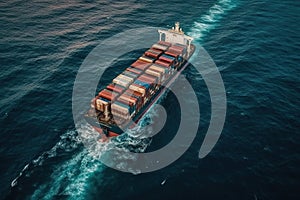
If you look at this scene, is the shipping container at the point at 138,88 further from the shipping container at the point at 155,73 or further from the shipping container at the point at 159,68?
the shipping container at the point at 159,68

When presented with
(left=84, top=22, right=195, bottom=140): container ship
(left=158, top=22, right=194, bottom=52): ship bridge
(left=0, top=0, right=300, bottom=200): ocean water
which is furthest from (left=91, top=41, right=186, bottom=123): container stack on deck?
(left=158, top=22, right=194, bottom=52): ship bridge

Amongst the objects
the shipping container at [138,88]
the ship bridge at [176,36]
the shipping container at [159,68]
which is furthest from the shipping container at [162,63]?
the ship bridge at [176,36]

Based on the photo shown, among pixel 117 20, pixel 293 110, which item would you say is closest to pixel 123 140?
pixel 293 110

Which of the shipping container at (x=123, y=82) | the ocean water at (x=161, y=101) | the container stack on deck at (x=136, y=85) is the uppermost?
the shipping container at (x=123, y=82)

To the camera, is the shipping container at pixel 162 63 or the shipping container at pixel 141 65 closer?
the shipping container at pixel 141 65

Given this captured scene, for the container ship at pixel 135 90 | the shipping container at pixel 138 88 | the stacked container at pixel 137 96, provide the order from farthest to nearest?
the shipping container at pixel 138 88, the stacked container at pixel 137 96, the container ship at pixel 135 90

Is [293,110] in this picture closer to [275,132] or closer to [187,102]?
[275,132]

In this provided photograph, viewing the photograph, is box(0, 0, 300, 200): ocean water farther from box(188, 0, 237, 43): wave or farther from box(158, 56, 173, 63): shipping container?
box(158, 56, 173, 63): shipping container

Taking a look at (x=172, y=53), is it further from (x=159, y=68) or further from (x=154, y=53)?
(x=159, y=68)
